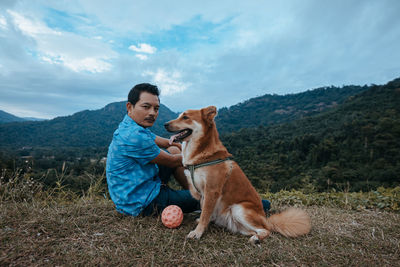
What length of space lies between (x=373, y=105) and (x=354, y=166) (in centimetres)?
3802

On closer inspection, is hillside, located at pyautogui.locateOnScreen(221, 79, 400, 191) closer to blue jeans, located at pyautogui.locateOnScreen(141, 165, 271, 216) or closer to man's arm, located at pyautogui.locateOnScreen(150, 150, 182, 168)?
blue jeans, located at pyautogui.locateOnScreen(141, 165, 271, 216)

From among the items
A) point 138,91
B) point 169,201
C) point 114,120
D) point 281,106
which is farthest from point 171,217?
point 281,106

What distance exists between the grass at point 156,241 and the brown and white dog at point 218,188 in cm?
16

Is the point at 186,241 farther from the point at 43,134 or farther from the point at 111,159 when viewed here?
the point at 43,134

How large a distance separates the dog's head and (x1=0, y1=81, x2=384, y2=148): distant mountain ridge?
80.3m

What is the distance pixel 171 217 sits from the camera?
3.17 m

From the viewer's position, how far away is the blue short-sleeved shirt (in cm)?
308

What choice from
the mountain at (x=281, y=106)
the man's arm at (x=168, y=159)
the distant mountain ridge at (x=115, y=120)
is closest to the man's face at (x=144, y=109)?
the man's arm at (x=168, y=159)

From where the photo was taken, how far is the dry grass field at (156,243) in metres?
2.34

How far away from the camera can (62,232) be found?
9.44 ft

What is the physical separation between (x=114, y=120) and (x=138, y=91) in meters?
127

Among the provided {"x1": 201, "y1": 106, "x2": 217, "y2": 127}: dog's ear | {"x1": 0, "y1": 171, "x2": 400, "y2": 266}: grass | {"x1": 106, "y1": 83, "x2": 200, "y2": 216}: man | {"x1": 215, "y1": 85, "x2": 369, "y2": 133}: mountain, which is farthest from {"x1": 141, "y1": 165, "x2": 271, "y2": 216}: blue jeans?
{"x1": 215, "y1": 85, "x2": 369, "y2": 133}: mountain

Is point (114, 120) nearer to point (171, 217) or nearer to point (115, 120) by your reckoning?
point (115, 120)

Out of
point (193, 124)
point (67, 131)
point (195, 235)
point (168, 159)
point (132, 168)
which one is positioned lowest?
point (195, 235)
